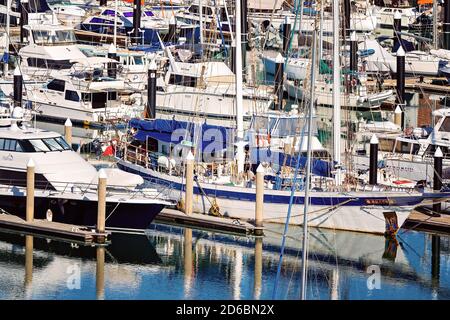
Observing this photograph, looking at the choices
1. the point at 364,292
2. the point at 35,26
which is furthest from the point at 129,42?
the point at 364,292

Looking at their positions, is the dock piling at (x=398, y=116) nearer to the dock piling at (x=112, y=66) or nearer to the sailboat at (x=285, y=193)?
the sailboat at (x=285, y=193)

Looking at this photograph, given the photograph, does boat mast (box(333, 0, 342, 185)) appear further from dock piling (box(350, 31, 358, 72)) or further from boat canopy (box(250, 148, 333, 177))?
dock piling (box(350, 31, 358, 72))

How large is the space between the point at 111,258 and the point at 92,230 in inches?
57.4

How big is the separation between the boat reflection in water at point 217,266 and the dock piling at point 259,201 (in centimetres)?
37

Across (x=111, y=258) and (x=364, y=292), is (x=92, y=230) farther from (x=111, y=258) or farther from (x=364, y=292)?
Result: (x=364, y=292)

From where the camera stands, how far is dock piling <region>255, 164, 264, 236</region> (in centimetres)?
4838

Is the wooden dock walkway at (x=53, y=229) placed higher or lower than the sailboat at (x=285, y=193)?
lower

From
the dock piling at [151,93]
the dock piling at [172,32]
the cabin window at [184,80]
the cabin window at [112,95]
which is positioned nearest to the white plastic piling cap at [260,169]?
the dock piling at [151,93]

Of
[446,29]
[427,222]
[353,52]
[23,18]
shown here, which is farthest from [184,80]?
[446,29]

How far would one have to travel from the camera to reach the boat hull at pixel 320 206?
4890 cm

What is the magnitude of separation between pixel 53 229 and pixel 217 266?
5183 mm

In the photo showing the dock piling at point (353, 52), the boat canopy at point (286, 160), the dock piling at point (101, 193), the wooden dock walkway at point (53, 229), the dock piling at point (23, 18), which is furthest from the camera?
the dock piling at point (23, 18)

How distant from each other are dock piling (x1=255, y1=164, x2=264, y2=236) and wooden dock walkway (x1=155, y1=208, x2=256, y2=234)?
180 millimetres

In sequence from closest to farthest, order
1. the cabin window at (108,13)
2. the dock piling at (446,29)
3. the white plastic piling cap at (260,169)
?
the white plastic piling cap at (260,169) < the dock piling at (446,29) < the cabin window at (108,13)
